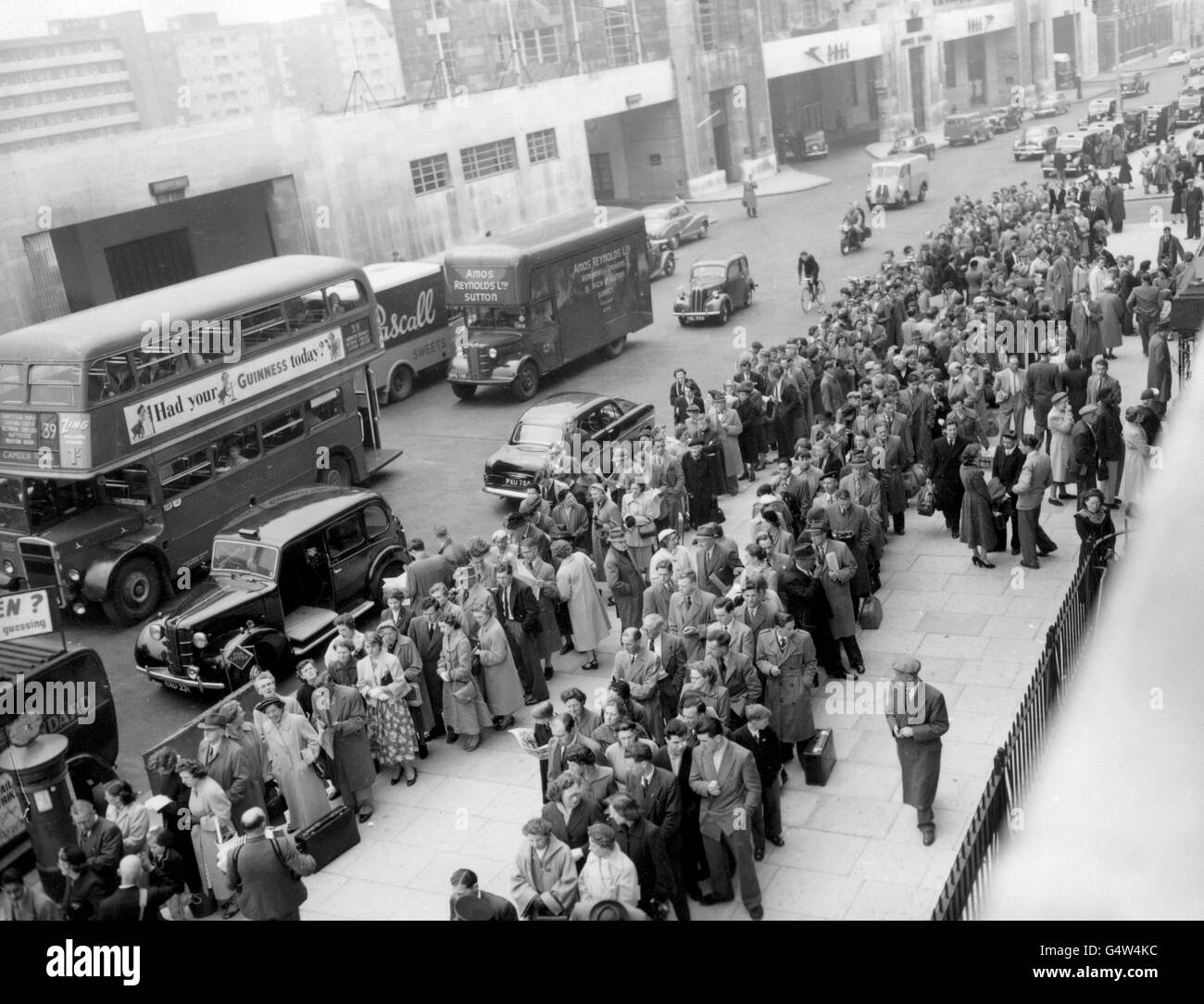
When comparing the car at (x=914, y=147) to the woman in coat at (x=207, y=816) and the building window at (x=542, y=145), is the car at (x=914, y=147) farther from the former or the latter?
the woman in coat at (x=207, y=816)

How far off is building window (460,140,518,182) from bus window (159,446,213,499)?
27.6 meters

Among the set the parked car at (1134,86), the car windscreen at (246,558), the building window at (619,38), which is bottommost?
the car windscreen at (246,558)

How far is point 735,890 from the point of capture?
9.09 metres

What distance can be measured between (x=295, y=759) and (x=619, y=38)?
5185 cm

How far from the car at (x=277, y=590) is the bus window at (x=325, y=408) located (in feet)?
14.5

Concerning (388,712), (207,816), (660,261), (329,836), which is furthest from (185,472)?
(660,261)

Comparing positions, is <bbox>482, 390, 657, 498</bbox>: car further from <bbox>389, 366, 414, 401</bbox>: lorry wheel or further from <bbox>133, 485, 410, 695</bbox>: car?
<bbox>389, 366, 414, 401</bbox>: lorry wheel

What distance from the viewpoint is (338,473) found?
66.3 ft

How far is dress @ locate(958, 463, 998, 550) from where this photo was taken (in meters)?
14.0

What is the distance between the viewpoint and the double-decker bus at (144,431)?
53.2 ft

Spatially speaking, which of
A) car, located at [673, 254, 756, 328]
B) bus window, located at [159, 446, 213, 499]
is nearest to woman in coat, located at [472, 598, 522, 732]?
bus window, located at [159, 446, 213, 499]

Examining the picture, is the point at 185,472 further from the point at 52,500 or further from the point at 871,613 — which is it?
the point at 871,613

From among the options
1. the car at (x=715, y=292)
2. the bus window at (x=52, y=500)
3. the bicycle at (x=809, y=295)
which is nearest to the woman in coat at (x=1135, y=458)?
the bus window at (x=52, y=500)
